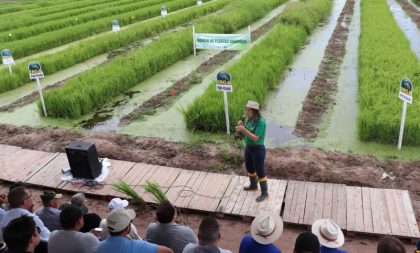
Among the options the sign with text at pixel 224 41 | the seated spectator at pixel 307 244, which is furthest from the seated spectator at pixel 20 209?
the sign with text at pixel 224 41

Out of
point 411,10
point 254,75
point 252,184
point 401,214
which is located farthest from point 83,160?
point 411,10

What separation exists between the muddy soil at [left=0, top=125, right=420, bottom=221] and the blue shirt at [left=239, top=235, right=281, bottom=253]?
2.45 meters

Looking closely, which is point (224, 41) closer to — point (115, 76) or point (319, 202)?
point (115, 76)

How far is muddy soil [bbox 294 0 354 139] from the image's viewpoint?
7.23m

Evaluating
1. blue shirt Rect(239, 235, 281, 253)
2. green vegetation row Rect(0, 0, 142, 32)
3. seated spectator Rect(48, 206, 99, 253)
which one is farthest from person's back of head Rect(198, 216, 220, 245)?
green vegetation row Rect(0, 0, 142, 32)

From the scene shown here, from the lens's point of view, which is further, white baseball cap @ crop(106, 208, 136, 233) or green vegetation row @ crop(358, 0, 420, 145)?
green vegetation row @ crop(358, 0, 420, 145)

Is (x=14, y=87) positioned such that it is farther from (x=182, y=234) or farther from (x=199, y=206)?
(x=182, y=234)

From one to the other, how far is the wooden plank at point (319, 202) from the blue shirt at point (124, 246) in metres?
2.18

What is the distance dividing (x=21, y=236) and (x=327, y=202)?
10.5 feet

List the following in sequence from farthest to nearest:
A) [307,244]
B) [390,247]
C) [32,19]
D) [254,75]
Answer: [32,19], [254,75], [307,244], [390,247]

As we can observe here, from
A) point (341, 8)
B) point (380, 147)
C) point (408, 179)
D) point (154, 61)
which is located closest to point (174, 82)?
point (154, 61)

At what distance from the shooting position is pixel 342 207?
182 inches

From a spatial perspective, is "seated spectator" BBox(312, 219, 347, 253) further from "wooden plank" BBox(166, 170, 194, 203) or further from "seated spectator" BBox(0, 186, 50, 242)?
"wooden plank" BBox(166, 170, 194, 203)

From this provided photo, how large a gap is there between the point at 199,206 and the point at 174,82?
5.73m
